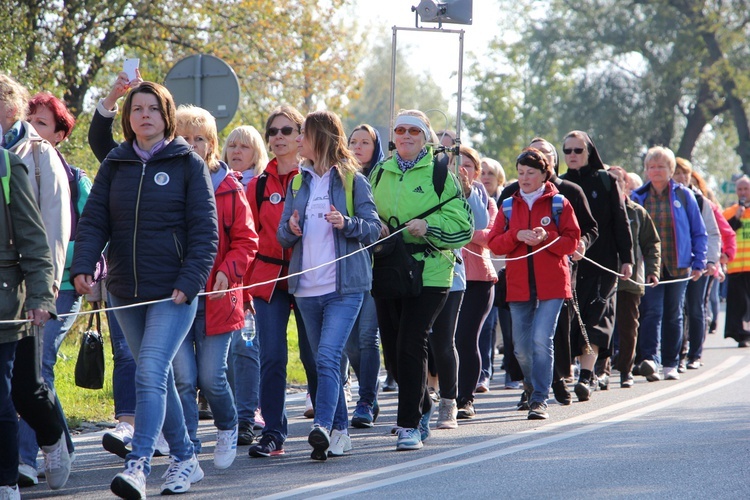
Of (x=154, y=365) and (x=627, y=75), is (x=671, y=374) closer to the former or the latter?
(x=154, y=365)

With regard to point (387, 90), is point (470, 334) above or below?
below

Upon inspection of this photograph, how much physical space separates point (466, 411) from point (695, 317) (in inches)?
193

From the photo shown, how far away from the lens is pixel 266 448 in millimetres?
7379

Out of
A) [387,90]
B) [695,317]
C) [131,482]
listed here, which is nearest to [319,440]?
[131,482]

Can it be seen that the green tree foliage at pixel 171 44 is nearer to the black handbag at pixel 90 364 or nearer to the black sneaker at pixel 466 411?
the black sneaker at pixel 466 411

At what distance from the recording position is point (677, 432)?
318 inches

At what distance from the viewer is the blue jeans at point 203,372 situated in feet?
21.9

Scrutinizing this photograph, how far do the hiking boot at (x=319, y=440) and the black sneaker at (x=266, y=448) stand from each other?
38 centimetres

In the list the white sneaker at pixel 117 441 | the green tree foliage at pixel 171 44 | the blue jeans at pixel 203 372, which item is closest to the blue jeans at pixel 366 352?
the white sneaker at pixel 117 441

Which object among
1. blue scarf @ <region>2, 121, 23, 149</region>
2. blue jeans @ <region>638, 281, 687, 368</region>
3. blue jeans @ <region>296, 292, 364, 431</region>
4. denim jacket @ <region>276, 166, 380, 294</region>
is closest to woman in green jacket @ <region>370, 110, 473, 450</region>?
denim jacket @ <region>276, 166, 380, 294</region>

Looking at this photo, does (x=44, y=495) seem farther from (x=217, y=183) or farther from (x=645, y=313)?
(x=645, y=313)

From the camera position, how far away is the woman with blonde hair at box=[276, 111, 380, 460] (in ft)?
23.2

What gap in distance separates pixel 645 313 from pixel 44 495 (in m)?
7.34

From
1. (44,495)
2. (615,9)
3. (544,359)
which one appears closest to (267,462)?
(44,495)
